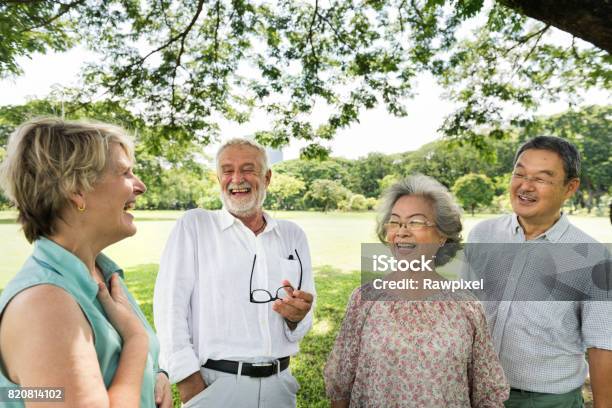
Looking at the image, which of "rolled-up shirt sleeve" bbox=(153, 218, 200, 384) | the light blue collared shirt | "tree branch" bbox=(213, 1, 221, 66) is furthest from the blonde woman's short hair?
"tree branch" bbox=(213, 1, 221, 66)

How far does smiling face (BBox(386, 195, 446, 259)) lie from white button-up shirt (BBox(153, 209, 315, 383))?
2.74 feet

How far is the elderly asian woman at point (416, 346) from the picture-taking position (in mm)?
1903

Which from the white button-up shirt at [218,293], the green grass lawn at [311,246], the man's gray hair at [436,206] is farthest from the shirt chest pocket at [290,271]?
the green grass lawn at [311,246]

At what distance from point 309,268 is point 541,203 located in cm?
155

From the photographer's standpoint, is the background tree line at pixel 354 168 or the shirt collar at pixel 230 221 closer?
the shirt collar at pixel 230 221

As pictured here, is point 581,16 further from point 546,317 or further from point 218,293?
point 218,293

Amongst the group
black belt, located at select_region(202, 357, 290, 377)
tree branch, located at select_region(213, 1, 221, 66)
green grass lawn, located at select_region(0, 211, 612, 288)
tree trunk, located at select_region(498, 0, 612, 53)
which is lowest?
green grass lawn, located at select_region(0, 211, 612, 288)

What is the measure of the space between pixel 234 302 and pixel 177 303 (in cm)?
34

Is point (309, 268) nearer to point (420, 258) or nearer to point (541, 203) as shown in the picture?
point (420, 258)

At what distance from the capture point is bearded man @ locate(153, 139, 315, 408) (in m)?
2.36

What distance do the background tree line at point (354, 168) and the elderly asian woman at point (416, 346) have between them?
47 cm

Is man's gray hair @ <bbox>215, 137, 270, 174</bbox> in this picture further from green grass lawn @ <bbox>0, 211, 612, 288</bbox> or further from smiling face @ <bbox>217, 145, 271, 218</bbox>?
green grass lawn @ <bbox>0, 211, 612, 288</bbox>

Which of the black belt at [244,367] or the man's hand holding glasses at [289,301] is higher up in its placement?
the man's hand holding glasses at [289,301]

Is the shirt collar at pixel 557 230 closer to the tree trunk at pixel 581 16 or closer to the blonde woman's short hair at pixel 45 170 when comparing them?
the tree trunk at pixel 581 16
